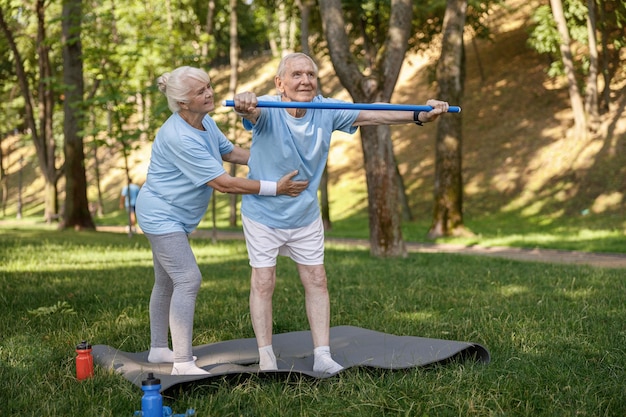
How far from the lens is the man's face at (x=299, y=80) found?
505cm

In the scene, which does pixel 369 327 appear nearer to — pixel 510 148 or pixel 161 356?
pixel 161 356

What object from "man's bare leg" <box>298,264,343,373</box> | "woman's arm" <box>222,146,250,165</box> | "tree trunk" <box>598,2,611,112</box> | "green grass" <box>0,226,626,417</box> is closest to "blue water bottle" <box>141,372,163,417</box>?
"green grass" <box>0,226,626,417</box>

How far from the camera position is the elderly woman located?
197 inches

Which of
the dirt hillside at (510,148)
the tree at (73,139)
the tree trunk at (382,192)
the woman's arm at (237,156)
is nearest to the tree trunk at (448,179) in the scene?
the dirt hillside at (510,148)

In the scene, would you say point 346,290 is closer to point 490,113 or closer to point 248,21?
point 490,113

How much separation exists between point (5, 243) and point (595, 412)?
1358cm

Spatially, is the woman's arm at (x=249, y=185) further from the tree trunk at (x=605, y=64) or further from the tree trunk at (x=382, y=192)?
the tree trunk at (x=605, y=64)

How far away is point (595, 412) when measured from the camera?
3984mm

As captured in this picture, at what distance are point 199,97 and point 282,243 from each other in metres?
1.04

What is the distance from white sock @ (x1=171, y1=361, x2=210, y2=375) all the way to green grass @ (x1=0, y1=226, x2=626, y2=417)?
0.92 feet

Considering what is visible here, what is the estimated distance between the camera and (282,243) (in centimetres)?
525

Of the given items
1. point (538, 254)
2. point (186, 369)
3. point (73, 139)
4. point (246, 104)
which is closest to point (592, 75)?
point (538, 254)

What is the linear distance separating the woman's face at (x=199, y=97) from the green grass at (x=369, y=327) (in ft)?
5.36

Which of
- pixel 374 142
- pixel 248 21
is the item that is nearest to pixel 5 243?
pixel 374 142
